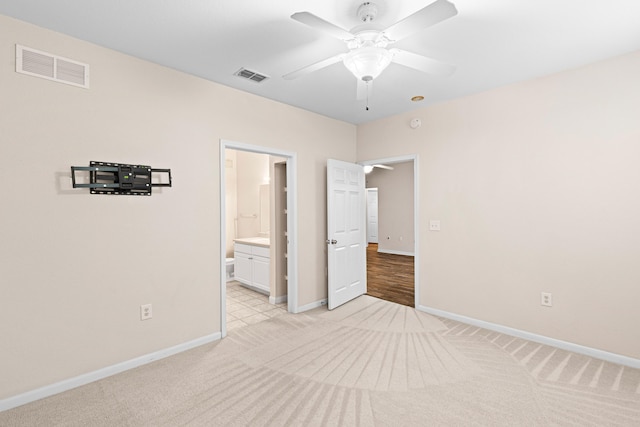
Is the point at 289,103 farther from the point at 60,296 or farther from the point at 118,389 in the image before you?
the point at 118,389

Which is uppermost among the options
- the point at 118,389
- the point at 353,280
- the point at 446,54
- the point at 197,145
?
the point at 446,54

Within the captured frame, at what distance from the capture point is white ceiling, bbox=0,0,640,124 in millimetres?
1898

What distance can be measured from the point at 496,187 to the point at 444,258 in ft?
3.29

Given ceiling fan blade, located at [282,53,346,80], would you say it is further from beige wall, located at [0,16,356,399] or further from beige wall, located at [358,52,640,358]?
beige wall, located at [358,52,640,358]

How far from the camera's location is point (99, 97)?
237 centimetres

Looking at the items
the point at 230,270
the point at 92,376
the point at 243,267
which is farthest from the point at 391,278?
the point at 92,376

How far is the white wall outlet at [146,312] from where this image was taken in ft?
8.43

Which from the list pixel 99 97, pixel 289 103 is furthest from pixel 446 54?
pixel 99 97

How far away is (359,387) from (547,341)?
2.02m

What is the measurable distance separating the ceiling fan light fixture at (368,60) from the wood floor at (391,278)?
10.5 feet

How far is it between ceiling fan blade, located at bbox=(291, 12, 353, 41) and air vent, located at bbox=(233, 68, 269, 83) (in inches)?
52.2

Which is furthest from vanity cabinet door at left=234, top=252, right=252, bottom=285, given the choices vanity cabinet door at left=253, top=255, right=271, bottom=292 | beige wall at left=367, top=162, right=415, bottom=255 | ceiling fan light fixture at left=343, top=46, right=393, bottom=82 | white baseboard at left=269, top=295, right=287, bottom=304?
beige wall at left=367, top=162, right=415, bottom=255

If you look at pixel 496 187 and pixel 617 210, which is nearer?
pixel 617 210

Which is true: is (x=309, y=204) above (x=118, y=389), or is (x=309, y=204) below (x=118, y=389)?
above
